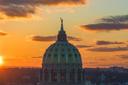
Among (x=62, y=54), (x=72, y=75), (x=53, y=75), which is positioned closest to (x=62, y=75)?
(x=53, y=75)

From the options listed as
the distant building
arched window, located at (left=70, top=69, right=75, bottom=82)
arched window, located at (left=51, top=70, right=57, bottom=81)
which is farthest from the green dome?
arched window, located at (left=51, top=70, right=57, bottom=81)

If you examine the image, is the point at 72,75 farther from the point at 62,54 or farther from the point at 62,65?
the point at 62,54

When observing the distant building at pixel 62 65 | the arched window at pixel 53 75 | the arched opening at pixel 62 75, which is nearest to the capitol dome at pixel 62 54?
the distant building at pixel 62 65

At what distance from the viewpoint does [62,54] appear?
421 ft

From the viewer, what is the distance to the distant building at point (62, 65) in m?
125

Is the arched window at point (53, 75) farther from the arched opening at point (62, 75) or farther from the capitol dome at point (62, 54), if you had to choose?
the capitol dome at point (62, 54)

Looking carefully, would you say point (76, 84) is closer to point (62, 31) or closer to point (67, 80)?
point (67, 80)

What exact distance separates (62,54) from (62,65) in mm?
2565

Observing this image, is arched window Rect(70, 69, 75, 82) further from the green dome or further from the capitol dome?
the green dome

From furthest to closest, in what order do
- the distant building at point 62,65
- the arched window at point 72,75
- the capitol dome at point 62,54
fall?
the capitol dome at point 62,54
the arched window at point 72,75
the distant building at point 62,65

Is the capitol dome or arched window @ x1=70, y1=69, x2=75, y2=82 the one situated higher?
the capitol dome

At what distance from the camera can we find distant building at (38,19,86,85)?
12544 cm

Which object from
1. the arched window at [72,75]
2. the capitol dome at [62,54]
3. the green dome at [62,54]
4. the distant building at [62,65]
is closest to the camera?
the distant building at [62,65]

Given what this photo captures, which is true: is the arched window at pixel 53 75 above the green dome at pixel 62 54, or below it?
below
